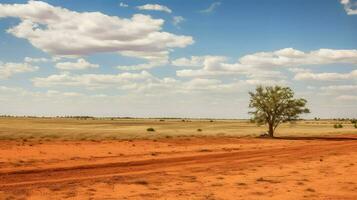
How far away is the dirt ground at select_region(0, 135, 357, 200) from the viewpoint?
626 inches

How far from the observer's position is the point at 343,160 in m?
28.9

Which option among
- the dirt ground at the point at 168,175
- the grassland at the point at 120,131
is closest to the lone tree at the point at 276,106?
the grassland at the point at 120,131

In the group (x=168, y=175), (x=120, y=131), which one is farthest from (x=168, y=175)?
(x=120, y=131)

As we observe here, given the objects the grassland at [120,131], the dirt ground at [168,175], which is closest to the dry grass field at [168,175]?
the dirt ground at [168,175]

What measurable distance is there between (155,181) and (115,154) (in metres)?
11.6

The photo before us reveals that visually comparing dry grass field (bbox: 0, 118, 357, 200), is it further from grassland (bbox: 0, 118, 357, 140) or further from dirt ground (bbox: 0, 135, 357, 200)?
grassland (bbox: 0, 118, 357, 140)

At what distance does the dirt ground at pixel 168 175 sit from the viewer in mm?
15906

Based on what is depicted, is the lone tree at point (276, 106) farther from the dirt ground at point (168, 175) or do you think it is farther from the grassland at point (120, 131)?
the dirt ground at point (168, 175)

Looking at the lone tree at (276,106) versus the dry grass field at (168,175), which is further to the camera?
the lone tree at (276,106)

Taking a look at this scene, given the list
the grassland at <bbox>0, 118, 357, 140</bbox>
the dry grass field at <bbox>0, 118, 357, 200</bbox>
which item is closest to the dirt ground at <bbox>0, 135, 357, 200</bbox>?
the dry grass field at <bbox>0, 118, 357, 200</bbox>

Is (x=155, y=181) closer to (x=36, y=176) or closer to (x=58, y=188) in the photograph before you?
(x=58, y=188)

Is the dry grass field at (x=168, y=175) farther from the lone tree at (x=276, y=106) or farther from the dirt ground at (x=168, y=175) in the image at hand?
the lone tree at (x=276, y=106)

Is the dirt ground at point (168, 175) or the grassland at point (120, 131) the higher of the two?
the grassland at point (120, 131)

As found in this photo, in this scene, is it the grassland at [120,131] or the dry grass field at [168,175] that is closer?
the dry grass field at [168,175]
